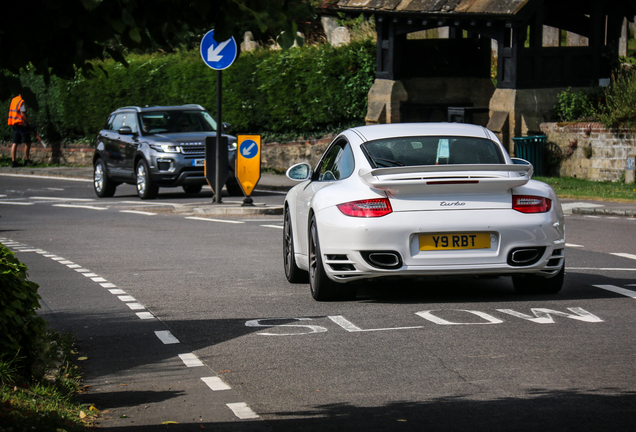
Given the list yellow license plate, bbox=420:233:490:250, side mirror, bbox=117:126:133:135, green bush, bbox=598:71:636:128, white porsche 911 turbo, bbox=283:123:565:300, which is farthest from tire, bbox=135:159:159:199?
yellow license plate, bbox=420:233:490:250

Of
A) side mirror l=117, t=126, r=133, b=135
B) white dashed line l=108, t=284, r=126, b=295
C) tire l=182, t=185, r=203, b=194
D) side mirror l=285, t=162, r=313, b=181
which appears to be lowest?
tire l=182, t=185, r=203, b=194

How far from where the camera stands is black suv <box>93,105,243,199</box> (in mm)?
22642

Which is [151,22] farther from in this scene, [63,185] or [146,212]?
[63,185]

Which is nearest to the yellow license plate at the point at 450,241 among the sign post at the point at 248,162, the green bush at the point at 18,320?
the green bush at the point at 18,320

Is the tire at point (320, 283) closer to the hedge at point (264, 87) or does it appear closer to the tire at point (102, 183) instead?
the tire at point (102, 183)

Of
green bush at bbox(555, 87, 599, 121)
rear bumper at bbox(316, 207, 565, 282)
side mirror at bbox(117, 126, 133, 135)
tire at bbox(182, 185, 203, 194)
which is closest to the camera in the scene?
rear bumper at bbox(316, 207, 565, 282)

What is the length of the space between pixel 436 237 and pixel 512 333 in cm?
132

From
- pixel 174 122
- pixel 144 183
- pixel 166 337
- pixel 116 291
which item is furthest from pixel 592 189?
pixel 166 337

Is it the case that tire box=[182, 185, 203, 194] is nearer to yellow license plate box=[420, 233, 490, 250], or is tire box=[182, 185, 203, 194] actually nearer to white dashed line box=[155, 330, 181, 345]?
yellow license plate box=[420, 233, 490, 250]

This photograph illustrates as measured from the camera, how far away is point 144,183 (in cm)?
2306

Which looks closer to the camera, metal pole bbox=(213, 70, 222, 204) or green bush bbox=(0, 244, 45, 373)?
green bush bbox=(0, 244, 45, 373)

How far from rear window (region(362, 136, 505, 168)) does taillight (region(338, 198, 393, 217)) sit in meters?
0.65

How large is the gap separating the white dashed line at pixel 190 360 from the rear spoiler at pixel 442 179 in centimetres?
240

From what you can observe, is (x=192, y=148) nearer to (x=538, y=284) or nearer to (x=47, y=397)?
(x=538, y=284)
